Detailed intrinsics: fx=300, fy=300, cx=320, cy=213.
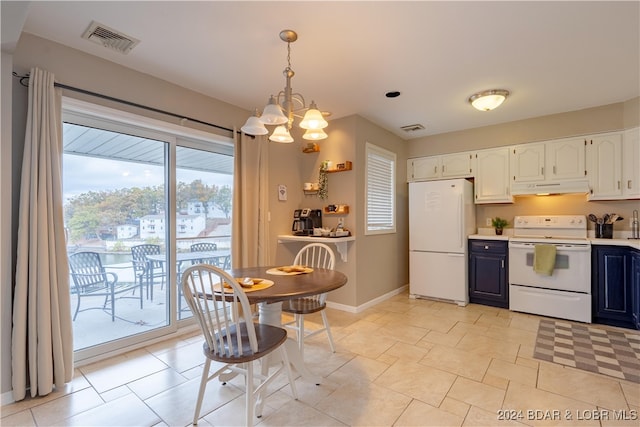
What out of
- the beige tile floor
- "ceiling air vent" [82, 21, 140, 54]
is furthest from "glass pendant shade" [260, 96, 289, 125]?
the beige tile floor

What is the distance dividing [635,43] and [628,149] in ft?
5.34

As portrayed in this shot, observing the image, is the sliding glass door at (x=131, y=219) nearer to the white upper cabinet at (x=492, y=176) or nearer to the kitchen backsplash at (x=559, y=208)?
the white upper cabinet at (x=492, y=176)

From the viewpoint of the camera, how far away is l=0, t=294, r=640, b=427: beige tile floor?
182 centimetres

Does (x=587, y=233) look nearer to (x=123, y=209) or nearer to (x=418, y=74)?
(x=418, y=74)

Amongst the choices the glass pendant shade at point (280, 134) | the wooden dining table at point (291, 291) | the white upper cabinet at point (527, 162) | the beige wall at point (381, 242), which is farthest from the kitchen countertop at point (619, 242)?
the glass pendant shade at point (280, 134)

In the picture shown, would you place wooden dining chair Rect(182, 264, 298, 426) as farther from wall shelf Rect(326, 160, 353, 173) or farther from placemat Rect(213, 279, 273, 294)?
wall shelf Rect(326, 160, 353, 173)

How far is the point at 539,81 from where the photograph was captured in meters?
2.93

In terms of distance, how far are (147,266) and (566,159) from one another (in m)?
4.99

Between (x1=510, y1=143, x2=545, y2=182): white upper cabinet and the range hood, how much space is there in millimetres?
67

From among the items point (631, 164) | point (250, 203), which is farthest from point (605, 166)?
point (250, 203)

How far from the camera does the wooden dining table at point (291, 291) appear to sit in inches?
68.5

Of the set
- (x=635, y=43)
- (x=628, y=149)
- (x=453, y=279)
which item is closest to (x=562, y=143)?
(x=628, y=149)

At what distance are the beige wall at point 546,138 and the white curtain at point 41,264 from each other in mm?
4542

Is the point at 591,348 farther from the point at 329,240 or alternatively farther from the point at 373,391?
the point at 329,240
